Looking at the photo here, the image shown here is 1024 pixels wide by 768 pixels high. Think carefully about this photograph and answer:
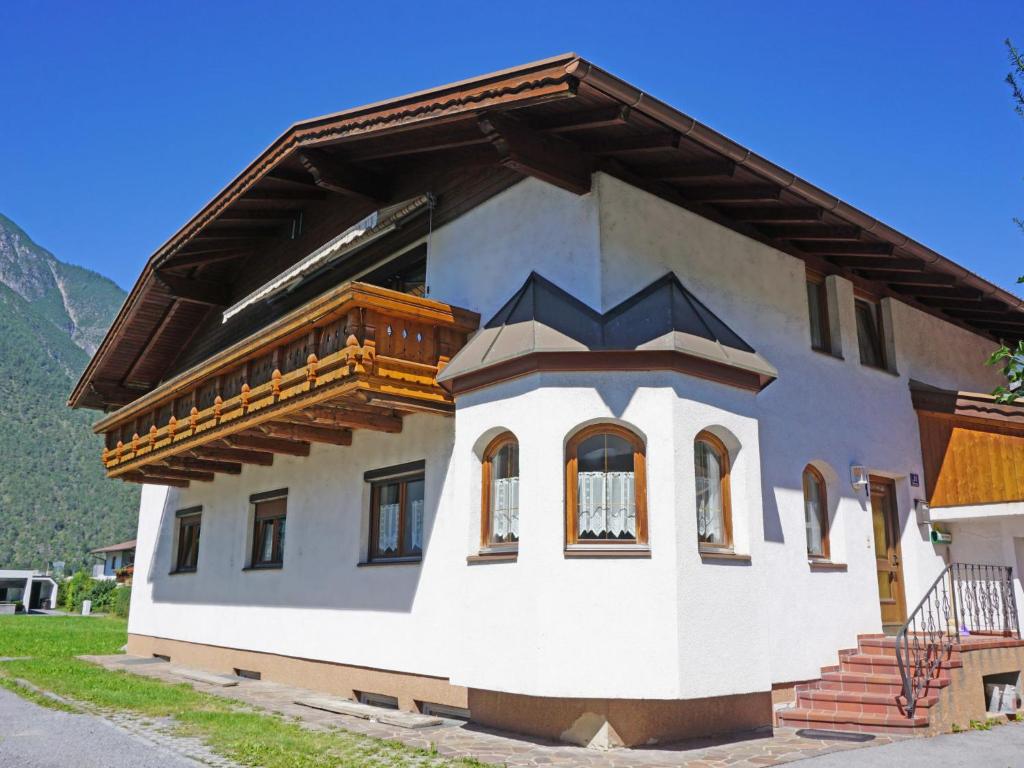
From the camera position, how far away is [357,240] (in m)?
12.3

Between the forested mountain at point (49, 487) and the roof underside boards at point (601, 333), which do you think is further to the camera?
the forested mountain at point (49, 487)

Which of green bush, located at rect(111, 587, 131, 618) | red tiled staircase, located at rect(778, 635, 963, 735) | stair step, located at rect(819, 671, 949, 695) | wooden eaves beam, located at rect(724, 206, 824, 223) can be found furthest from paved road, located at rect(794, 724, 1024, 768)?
green bush, located at rect(111, 587, 131, 618)

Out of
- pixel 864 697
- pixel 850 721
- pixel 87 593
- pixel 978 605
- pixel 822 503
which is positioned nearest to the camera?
pixel 850 721

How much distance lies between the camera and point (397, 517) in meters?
11.4

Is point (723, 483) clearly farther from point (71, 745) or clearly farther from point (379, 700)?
point (71, 745)

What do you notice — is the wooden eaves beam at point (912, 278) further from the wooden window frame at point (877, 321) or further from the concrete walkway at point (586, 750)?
the concrete walkway at point (586, 750)

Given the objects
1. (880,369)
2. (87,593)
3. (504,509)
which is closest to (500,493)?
(504,509)

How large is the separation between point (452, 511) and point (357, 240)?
14.0ft

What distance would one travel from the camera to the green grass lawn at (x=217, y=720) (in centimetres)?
779

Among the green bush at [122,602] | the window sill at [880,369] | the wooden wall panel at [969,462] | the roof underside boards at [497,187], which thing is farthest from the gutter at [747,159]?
the green bush at [122,602]

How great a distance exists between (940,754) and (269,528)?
10228mm

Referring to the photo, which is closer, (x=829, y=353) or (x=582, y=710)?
(x=582, y=710)

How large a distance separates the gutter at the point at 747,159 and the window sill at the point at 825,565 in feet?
13.1

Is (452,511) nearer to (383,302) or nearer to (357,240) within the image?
(383,302)
